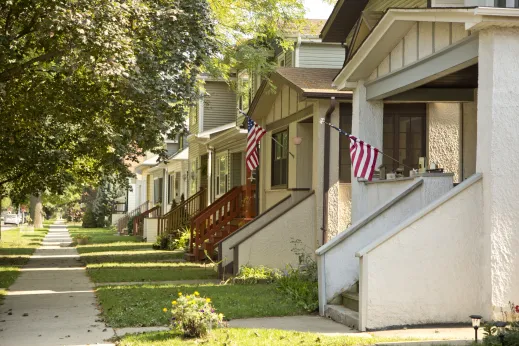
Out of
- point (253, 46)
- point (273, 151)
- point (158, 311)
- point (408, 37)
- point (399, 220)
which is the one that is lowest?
point (158, 311)

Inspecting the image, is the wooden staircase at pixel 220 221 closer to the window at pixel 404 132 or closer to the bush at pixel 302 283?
the bush at pixel 302 283

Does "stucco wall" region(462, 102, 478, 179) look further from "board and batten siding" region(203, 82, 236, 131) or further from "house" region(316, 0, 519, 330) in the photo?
"board and batten siding" region(203, 82, 236, 131)

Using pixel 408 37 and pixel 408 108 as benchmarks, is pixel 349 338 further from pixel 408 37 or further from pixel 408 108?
pixel 408 108

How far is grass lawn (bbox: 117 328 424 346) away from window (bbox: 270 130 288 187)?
359 inches

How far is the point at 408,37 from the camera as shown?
39.7 ft

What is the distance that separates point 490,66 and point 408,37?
240cm

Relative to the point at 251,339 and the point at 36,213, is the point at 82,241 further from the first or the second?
the point at 36,213

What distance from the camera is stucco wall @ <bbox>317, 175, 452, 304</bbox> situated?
460 inches

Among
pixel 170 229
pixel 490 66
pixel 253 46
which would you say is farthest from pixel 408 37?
pixel 170 229

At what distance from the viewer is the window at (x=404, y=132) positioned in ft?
53.5

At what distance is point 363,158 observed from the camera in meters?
13.0

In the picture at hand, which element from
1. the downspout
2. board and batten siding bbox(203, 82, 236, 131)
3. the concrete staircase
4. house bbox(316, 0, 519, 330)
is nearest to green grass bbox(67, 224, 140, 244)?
board and batten siding bbox(203, 82, 236, 131)

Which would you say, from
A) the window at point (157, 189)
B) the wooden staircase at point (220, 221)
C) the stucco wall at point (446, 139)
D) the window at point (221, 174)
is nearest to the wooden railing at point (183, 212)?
the window at point (221, 174)

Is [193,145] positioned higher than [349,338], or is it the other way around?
[193,145]
